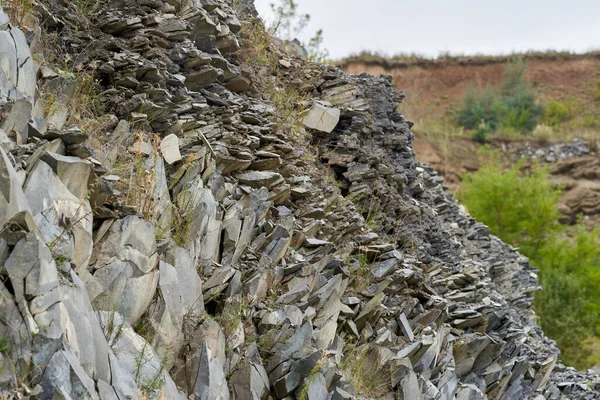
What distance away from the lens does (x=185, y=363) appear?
4.99 meters

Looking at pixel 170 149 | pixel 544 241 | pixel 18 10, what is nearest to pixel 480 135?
pixel 544 241

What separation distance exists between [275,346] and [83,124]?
8.30 feet

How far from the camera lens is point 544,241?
2659 cm

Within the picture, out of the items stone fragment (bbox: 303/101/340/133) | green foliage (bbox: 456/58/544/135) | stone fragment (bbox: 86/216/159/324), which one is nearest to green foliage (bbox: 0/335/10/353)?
stone fragment (bbox: 86/216/159/324)

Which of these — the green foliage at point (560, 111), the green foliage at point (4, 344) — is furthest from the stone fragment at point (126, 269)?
the green foliage at point (560, 111)

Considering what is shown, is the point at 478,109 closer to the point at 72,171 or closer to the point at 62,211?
the point at 72,171

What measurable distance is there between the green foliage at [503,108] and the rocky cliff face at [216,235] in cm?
3055

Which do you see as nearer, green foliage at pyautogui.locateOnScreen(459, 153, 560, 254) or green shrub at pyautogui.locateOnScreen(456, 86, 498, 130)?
green foliage at pyautogui.locateOnScreen(459, 153, 560, 254)

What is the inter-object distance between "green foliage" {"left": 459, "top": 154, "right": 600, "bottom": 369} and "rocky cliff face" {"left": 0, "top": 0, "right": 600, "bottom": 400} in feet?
40.6

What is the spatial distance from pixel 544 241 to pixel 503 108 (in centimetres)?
1659

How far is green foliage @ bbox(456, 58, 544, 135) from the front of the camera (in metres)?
40.6

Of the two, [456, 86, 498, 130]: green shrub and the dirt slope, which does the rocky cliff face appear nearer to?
[456, 86, 498, 130]: green shrub

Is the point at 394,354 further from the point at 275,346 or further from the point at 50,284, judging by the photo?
the point at 50,284

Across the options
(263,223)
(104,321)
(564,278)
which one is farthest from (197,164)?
(564,278)
